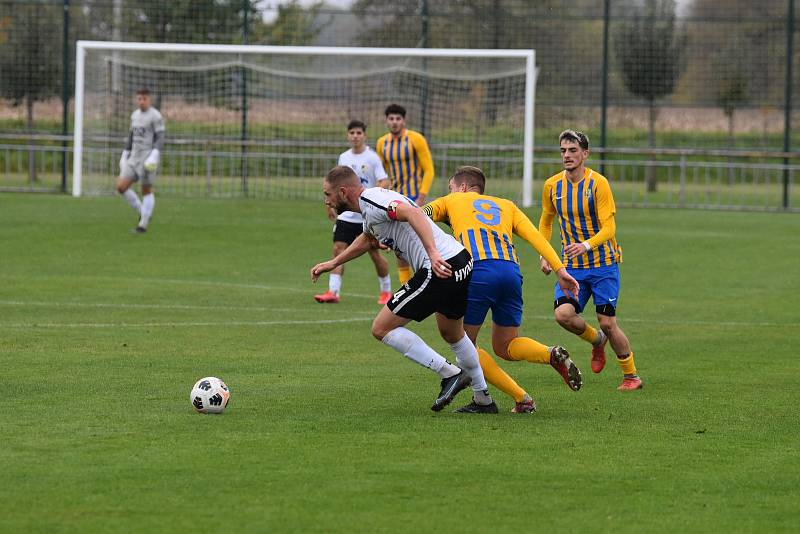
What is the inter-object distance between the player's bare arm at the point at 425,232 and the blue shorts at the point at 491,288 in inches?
25.1

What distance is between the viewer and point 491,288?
884 cm

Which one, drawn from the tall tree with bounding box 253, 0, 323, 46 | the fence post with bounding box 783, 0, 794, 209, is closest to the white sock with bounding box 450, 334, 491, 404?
the fence post with bounding box 783, 0, 794, 209

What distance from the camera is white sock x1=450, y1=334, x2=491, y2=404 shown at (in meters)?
8.69

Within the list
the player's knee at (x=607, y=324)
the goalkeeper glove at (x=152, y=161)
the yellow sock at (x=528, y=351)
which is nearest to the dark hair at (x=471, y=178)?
the yellow sock at (x=528, y=351)

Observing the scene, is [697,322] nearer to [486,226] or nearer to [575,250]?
[575,250]

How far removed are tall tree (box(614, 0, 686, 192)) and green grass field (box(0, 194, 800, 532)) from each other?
15.9 m

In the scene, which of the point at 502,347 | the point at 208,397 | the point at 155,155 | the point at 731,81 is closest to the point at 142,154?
the point at 155,155

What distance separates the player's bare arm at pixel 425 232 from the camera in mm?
8133

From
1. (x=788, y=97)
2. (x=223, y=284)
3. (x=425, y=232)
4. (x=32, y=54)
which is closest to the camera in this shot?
(x=425, y=232)

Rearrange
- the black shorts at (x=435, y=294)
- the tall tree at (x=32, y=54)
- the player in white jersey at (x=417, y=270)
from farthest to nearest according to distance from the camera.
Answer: the tall tree at (x=32, y=54)
the black shorts at (x=435, y=294)
the player in white jersey at (x=417, y=270)

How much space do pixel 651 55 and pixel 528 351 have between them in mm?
25037

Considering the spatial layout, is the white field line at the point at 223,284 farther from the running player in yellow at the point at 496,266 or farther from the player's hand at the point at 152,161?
the running player in yellow at the point at 496,266

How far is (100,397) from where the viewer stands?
9.09 metres

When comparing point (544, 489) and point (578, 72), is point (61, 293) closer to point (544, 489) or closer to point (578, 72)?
point (544, 489)
